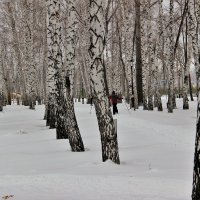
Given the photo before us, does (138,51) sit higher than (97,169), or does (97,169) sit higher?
(138,51)

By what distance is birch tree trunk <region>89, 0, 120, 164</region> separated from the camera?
316 inches

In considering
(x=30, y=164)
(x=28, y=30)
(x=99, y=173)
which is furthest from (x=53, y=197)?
(x=28, y=30)

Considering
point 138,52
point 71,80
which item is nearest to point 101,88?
point 71,80

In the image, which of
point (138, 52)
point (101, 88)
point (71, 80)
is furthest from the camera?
point (138, 52)

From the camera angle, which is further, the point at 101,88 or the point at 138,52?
the point at 138,52

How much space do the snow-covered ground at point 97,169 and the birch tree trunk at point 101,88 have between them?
1.17ft

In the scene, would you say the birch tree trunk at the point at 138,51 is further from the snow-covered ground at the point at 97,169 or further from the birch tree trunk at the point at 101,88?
the birch tree trunk at the point at 101,88

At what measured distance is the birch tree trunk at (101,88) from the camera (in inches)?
316

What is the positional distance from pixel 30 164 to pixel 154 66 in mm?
17140

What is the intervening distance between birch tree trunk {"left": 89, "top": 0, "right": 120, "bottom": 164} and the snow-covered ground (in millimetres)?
356

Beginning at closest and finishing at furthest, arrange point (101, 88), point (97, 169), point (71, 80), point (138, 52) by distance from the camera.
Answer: point (97, 169) < point (101, 88) < point (71, 80) < point (138, 52)

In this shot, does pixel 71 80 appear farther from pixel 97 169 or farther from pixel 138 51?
pixel 138 51

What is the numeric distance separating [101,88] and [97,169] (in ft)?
5.36

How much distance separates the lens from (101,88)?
321 inches
